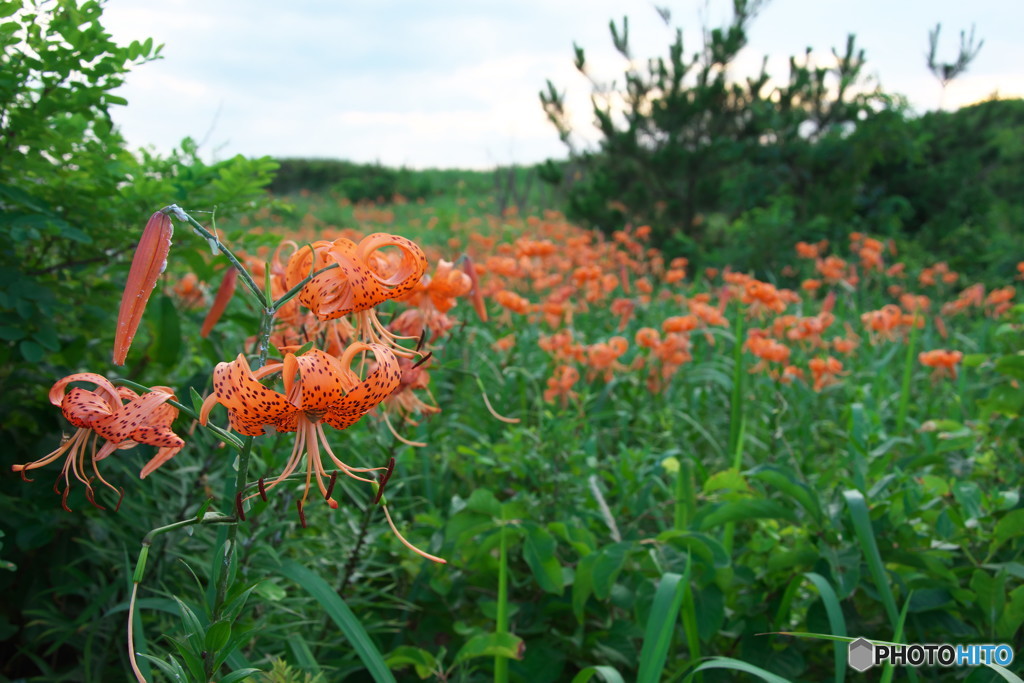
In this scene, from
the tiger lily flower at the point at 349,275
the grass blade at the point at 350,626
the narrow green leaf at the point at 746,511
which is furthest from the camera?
the narrow green leaf at the point at 746,511

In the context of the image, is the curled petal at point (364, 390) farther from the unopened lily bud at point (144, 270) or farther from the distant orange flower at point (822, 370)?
the distant orange flower at point (822, 370)

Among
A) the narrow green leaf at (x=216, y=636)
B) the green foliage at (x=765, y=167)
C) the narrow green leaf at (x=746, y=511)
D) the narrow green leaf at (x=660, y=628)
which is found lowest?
the narrow green leaf at (x=660, y=628)

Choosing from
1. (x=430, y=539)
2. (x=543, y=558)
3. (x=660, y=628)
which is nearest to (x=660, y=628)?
(x=660, y=628)

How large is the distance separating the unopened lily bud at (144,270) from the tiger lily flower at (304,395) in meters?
0.13

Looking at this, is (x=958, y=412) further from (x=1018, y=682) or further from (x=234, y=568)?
(x=234, y=568)

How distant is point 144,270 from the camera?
0.72 meters

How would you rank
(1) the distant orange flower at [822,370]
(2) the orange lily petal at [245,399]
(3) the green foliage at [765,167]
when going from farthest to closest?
(3) the green foliage at [765,167], (1) the distant orange flower at [822,370], (2) the orange lily petal at [245,399]

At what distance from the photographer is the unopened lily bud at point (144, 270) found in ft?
2.35

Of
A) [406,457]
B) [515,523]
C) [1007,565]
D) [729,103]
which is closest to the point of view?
[1007,565]

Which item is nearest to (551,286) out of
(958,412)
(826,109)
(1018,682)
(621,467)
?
(958,412)

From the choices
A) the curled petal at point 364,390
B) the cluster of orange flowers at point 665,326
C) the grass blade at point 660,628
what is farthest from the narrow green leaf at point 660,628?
the cluster of orange flowers at point 665,326

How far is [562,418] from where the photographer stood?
1695mm

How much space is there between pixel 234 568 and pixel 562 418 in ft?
3.45

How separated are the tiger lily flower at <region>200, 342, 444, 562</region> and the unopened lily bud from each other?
0.42 feet
